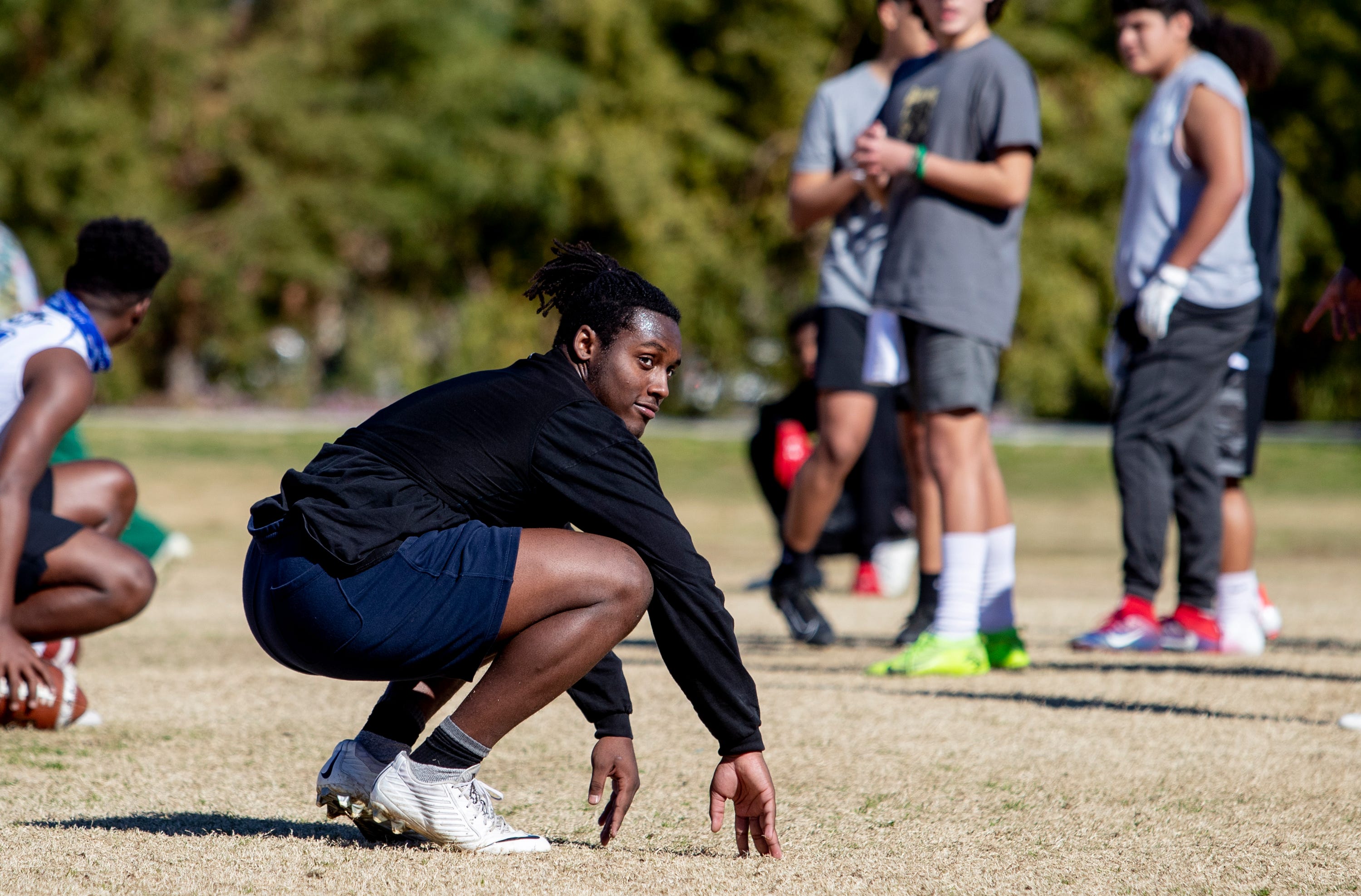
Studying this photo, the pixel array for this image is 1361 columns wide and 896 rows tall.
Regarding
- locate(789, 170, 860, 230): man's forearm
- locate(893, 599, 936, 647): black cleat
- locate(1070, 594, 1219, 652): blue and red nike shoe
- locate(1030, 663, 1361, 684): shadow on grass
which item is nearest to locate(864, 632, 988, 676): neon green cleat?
locate(1030, 663, 1361, 684): shadow on grass

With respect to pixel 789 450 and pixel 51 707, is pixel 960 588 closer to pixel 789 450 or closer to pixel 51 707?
pixel 51 707

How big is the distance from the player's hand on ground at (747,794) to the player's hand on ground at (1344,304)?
295 cm

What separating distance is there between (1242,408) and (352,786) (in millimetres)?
4201

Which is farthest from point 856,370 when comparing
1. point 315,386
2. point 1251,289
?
point 315,386

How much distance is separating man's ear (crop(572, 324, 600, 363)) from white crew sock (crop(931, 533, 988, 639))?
2371 millimetres

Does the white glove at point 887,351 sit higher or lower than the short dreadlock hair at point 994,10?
lower

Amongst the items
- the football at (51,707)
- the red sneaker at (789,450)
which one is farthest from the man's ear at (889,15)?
the football at (51,707)

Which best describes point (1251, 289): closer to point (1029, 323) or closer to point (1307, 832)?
point (1307, 832)

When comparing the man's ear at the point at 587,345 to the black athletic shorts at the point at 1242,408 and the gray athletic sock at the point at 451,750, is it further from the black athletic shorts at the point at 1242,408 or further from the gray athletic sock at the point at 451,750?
the black athletic shorts at the point at 1242,408

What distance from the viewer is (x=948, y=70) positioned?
203 inches

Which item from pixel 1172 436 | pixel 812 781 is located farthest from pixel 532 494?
pixel 1172 436

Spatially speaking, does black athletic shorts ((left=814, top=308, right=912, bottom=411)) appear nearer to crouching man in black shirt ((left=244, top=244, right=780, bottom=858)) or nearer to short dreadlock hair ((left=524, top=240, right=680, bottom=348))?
short dreadlock hair ((left=524, top=240, right=680, bottom=348))

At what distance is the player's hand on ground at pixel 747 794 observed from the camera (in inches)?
103

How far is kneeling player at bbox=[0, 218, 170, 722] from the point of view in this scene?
3748 millimetres
